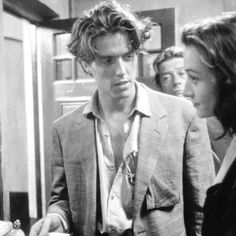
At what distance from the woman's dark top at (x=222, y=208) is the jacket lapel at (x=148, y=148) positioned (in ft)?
1.57

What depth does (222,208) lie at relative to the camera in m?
0.90

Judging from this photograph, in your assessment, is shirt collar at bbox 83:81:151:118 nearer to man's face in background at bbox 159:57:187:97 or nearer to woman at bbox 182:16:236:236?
woman at bbox 182:16:236:236

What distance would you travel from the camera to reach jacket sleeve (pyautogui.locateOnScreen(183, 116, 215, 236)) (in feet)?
4.93

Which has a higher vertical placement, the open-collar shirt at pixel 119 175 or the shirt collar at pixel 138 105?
the shirt collar at pixel 138 105

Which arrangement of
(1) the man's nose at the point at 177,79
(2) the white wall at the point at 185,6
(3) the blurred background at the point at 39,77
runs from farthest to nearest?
1. (2) the white wall at the point at 185,6
2. (3) the blurred background at the point at 39,77
3. (1) the man's nose at the point at 177,79

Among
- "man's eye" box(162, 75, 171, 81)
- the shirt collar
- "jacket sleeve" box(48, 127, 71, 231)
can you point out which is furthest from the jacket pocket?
"man's eye" box(162, 75, 171, 81)

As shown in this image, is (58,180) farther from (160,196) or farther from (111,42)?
(111,42)

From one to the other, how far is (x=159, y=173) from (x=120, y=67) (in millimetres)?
500

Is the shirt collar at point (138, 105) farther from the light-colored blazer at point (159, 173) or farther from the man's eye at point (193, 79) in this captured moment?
the man's eye at point (193, 79)

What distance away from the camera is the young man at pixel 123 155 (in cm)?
146

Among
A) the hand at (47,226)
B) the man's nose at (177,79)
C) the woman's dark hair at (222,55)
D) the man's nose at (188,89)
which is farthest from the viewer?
the man's nose at (177,79)

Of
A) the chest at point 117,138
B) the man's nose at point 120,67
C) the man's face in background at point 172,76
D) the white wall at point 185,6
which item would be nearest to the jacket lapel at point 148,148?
the chest at point 117,138

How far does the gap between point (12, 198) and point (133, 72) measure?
338 centimetres

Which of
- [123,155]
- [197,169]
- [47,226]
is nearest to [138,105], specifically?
[123,155]
